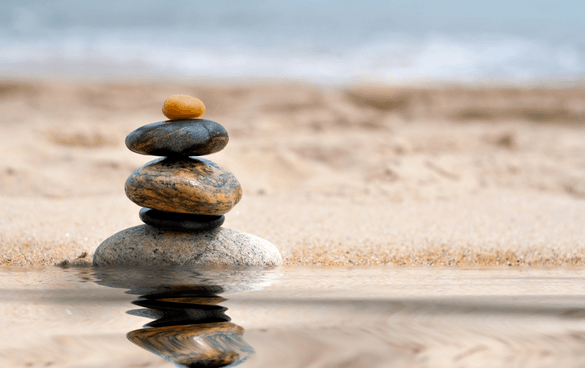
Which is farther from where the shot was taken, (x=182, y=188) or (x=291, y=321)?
(x=182, y=188)

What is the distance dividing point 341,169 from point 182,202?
571 cm

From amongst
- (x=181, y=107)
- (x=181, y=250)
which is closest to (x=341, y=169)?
(x=181, y=107)

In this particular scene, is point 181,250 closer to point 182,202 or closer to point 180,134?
point 182,202

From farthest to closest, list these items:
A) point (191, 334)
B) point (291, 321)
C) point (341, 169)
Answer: point (341, 169) → point (291, 321) → point (191, 334)

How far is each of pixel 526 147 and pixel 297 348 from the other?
9118mm

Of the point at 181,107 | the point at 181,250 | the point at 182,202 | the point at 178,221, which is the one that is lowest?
the point at 181,250

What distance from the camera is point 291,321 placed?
1835 millimetres

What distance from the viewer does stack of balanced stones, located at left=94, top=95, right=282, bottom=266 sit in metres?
→ 3.07

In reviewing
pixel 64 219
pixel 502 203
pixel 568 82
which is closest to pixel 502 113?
pixel 568 82

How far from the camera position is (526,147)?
31.0ft

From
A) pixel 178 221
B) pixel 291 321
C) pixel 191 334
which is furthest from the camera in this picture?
pixel 178 221

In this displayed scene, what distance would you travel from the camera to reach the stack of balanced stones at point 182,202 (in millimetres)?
3066

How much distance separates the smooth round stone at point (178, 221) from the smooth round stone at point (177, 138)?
39cm

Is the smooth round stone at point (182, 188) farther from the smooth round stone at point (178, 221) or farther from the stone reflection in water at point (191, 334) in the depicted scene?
the stone reflection in water at point (191, 334)
